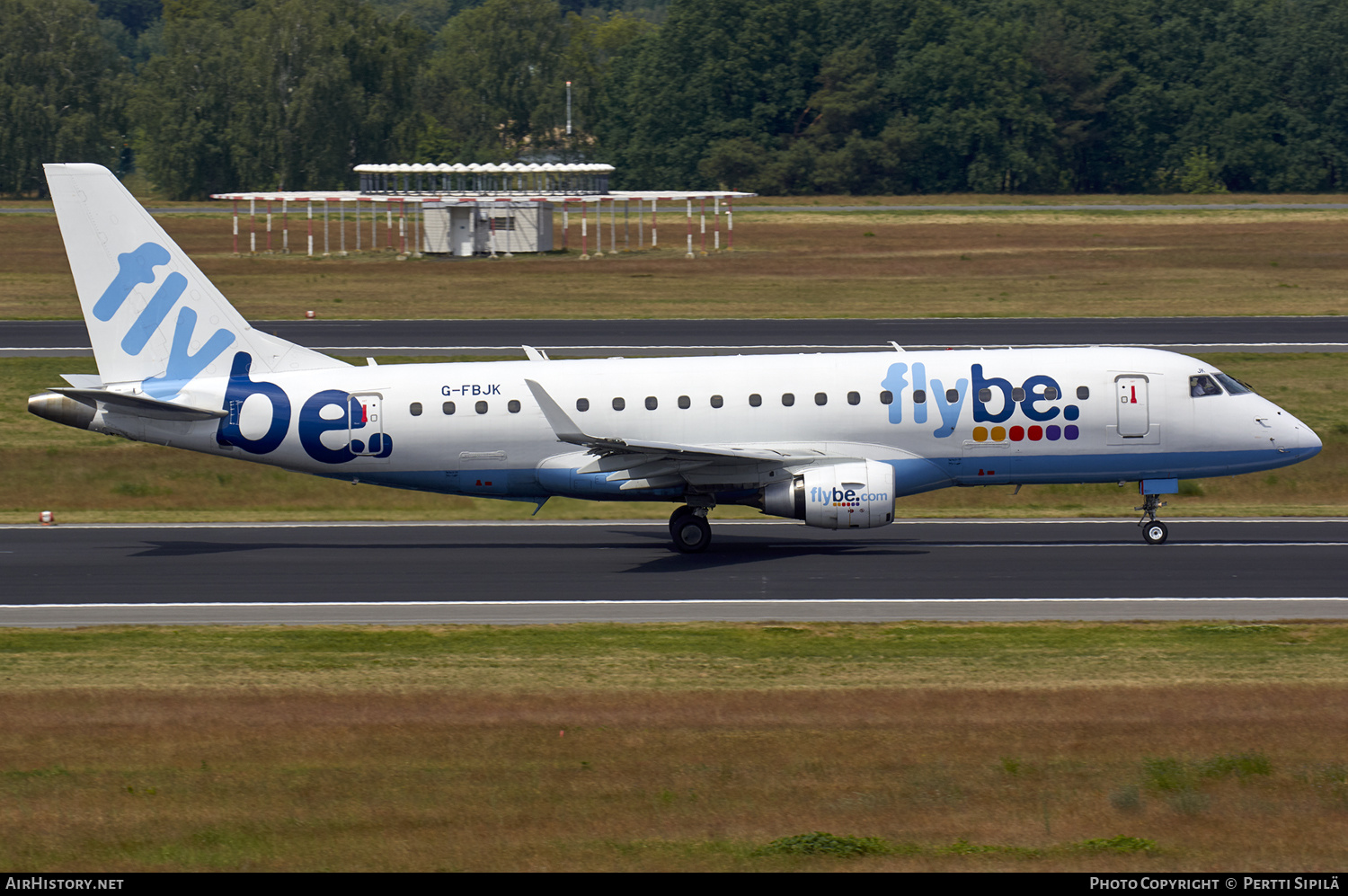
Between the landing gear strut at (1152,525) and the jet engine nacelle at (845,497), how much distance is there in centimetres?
631

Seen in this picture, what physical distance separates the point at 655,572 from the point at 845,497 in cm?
415

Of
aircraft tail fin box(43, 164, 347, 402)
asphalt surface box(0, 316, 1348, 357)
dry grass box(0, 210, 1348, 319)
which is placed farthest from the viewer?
dry grass box(0, 210, 1348, 319)

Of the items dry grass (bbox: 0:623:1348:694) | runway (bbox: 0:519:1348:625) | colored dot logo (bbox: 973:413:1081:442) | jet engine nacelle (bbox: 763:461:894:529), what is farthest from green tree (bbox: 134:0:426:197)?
dry grass (bbox: 0:623:1348:694)

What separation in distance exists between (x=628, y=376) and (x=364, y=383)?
576 centimetres

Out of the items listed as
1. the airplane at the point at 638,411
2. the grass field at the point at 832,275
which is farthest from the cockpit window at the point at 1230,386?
the grass field at the point at 832,275

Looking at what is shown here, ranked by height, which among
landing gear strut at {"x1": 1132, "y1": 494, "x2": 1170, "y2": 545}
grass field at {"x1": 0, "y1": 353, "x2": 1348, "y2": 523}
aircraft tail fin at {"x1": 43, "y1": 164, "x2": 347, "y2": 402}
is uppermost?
aircraft tail fin at {"x1": 43, "y1": 164, "x2": 347, "y2": 402}

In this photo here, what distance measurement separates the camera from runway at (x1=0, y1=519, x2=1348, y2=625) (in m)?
27.0

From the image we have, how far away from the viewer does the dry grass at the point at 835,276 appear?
7450 cm

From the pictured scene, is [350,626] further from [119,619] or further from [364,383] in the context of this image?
[364,383]

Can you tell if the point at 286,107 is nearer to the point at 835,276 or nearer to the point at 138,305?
the point at 835,276

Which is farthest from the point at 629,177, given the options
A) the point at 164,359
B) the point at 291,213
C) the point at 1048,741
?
the point at 1048,741

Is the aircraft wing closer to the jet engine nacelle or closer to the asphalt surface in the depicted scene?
the jet engine nacelle

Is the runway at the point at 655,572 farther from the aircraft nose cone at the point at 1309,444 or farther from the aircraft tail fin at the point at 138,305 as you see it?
the aircraft tail fin at the point at 138,305

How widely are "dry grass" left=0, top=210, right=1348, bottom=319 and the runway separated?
37.1m
